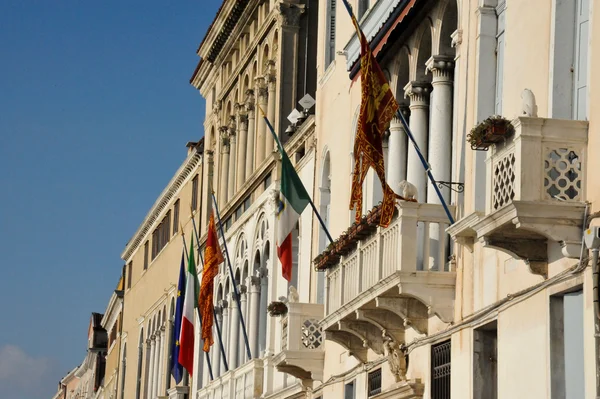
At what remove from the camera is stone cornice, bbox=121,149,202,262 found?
46.9 m

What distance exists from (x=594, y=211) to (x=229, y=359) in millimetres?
22698

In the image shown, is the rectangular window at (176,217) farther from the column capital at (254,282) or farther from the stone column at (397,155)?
the stone column at (397,155)

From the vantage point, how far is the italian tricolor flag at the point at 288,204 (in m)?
25.8

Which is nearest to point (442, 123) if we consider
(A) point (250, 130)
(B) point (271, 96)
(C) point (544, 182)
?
(C) point (544, 182)

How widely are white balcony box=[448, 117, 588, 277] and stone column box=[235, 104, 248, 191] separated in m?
23.6

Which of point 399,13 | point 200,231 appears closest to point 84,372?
point 200,231

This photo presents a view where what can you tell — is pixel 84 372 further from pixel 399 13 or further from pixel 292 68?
pixel 399 13

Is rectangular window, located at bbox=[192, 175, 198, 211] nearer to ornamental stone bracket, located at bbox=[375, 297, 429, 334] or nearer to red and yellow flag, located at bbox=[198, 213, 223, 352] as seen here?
red and yellow flag, located at bbox=[198, 213, 223, 352]

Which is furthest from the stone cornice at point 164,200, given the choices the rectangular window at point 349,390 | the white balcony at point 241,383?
the rectangular window at point 349,390

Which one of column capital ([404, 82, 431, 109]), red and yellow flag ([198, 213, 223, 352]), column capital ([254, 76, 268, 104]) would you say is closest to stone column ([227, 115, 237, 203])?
column capital ([254, 76, 268, 104])

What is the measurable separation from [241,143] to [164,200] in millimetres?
15550

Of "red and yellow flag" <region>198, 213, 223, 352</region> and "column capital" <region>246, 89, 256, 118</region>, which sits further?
"column capital" <region>246, 89, 256, 118</region>

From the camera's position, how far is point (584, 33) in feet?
51.2

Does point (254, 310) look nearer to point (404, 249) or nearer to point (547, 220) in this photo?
point (404, 249)
